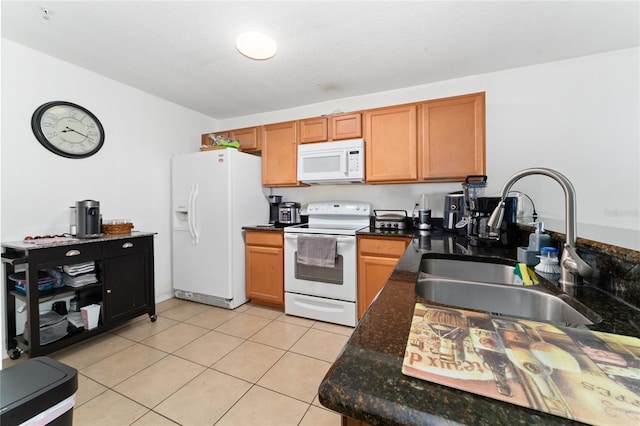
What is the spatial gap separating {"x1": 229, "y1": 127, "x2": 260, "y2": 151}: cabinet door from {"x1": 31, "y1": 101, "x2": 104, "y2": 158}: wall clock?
1338mm

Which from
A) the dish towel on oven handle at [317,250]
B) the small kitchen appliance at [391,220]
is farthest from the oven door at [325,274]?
the small kitchen appliance at [391,220]

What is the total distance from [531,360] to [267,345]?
2004mm

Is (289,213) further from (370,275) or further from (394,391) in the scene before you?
(394,391)

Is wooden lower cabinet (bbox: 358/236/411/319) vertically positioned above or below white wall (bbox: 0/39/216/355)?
below

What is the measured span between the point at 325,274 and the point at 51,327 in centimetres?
215

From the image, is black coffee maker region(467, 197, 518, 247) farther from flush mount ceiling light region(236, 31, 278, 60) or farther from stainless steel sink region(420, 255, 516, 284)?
flush mount ceiling light region(236, 31, 278, 60)

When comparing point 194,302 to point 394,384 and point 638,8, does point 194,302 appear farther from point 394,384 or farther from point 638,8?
point 638,8

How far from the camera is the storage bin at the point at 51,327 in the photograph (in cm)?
185

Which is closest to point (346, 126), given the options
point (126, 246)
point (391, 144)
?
point (391, 144)

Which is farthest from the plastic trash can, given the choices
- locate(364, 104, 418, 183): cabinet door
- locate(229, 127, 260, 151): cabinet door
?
locate(229, 127, 260, 151): cabinet door

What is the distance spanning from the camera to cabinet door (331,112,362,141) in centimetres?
267

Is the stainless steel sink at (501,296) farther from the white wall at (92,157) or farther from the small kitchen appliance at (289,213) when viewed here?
the white wall at (92,157)

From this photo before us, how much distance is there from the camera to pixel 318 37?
6.22ft

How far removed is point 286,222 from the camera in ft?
10.3
